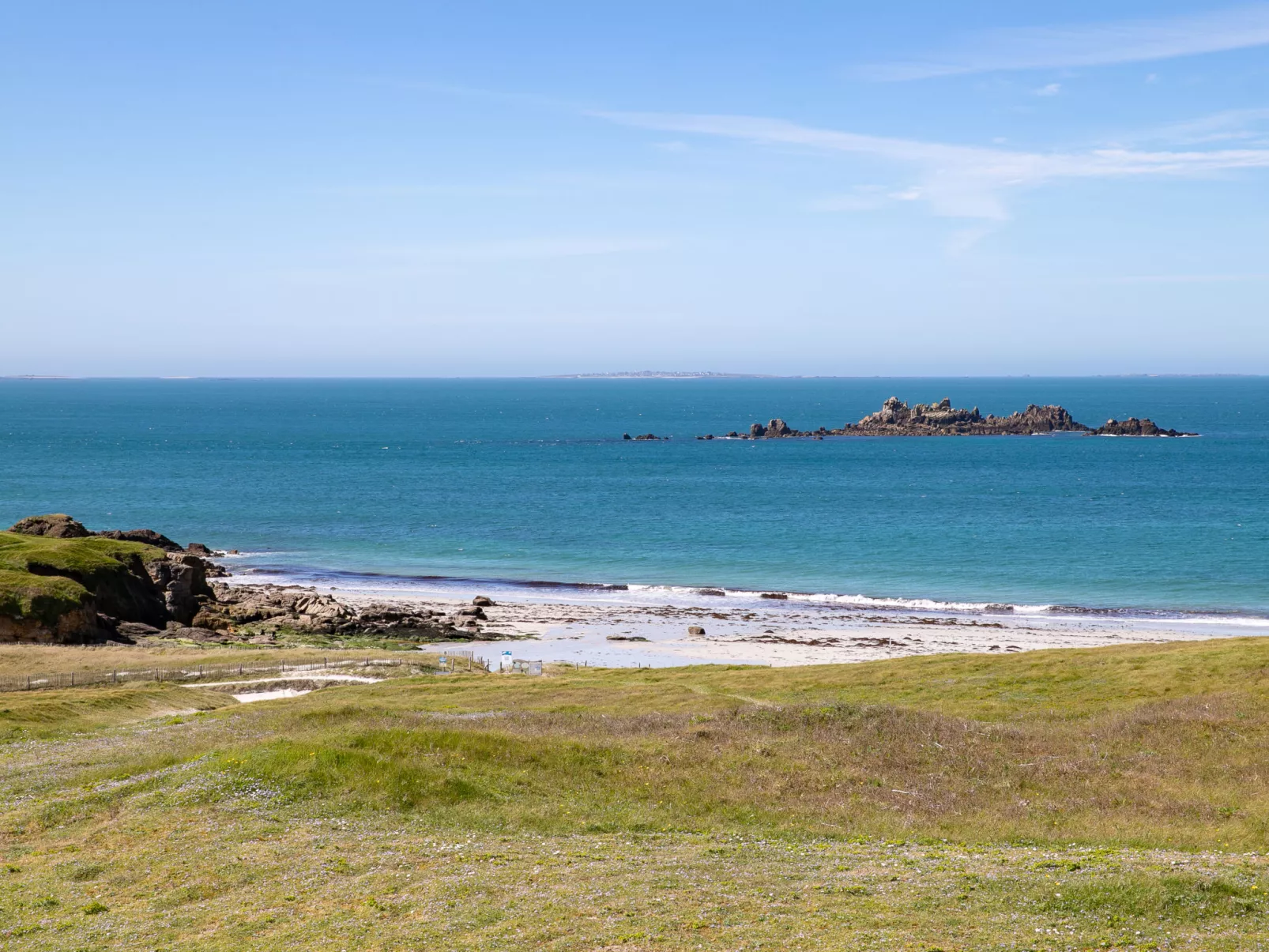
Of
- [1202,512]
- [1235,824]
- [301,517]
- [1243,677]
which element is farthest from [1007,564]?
[301,517]

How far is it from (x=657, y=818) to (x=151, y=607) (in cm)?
5549

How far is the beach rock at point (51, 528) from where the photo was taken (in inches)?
3342

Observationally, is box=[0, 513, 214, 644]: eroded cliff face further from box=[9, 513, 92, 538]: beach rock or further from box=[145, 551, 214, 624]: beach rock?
box=[9, 513, 92, 538]: beach rock

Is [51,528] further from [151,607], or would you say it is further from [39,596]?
[39,596]

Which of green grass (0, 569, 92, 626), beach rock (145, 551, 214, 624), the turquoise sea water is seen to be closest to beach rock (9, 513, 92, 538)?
beach rock (145, 551, 214, 624)

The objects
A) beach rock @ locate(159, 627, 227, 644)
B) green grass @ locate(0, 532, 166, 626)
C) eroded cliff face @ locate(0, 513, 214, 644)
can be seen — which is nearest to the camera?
eroded cliff face @ locate(0, 513, 214, 644)

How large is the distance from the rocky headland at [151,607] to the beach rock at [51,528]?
7.6 inches

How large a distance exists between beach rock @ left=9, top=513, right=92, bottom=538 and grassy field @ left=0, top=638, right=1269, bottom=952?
43.8 metres

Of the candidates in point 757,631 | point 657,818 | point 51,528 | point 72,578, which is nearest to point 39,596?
point 72,578

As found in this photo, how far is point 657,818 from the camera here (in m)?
29.2

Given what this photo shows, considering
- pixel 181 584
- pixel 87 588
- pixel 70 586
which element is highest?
pixel 70 586

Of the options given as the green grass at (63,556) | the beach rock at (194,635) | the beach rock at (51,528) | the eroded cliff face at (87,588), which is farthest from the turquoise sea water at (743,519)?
the beach rock at (194,635)

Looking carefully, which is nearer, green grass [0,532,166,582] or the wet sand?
green grass [0,532,166,582]

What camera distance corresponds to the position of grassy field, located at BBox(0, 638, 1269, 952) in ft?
67.4
